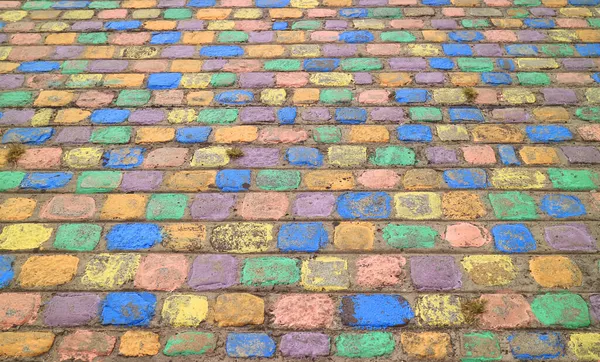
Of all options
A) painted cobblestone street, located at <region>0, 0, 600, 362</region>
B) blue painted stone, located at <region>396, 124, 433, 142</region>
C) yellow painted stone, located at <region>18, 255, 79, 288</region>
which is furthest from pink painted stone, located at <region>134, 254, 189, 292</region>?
blue painted stone, located at <region>396, 124, 433, 142</region>

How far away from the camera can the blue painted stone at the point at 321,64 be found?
3223 mm

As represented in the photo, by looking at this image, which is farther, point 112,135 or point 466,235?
point 112,135

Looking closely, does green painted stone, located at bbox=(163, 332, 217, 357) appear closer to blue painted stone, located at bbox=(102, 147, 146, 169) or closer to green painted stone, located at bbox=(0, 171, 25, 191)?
blue painted stone, located at bbox=(102, 147, 146, 169)

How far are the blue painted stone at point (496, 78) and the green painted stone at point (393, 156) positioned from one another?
0.84 m

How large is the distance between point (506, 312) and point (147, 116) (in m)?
2.16

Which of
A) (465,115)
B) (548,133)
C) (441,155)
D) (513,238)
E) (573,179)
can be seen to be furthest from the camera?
(465,115)

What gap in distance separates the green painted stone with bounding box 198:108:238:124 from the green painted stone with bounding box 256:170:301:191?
1.54 feet

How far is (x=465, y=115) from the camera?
114 inches

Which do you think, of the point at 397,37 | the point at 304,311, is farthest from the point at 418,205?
the point at 397,37

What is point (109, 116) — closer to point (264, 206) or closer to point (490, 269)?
point (264, 206)

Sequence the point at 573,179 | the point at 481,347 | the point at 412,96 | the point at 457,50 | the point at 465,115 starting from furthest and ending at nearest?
the point at 457,50 → the point at 412,96 → the point at 465,115 → the point at 573,179 → the point at 481,347

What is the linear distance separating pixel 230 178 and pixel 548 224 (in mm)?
1559

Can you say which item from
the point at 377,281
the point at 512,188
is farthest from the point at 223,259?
the point at 512,188

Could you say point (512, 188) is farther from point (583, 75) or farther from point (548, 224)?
point (583, 75)
